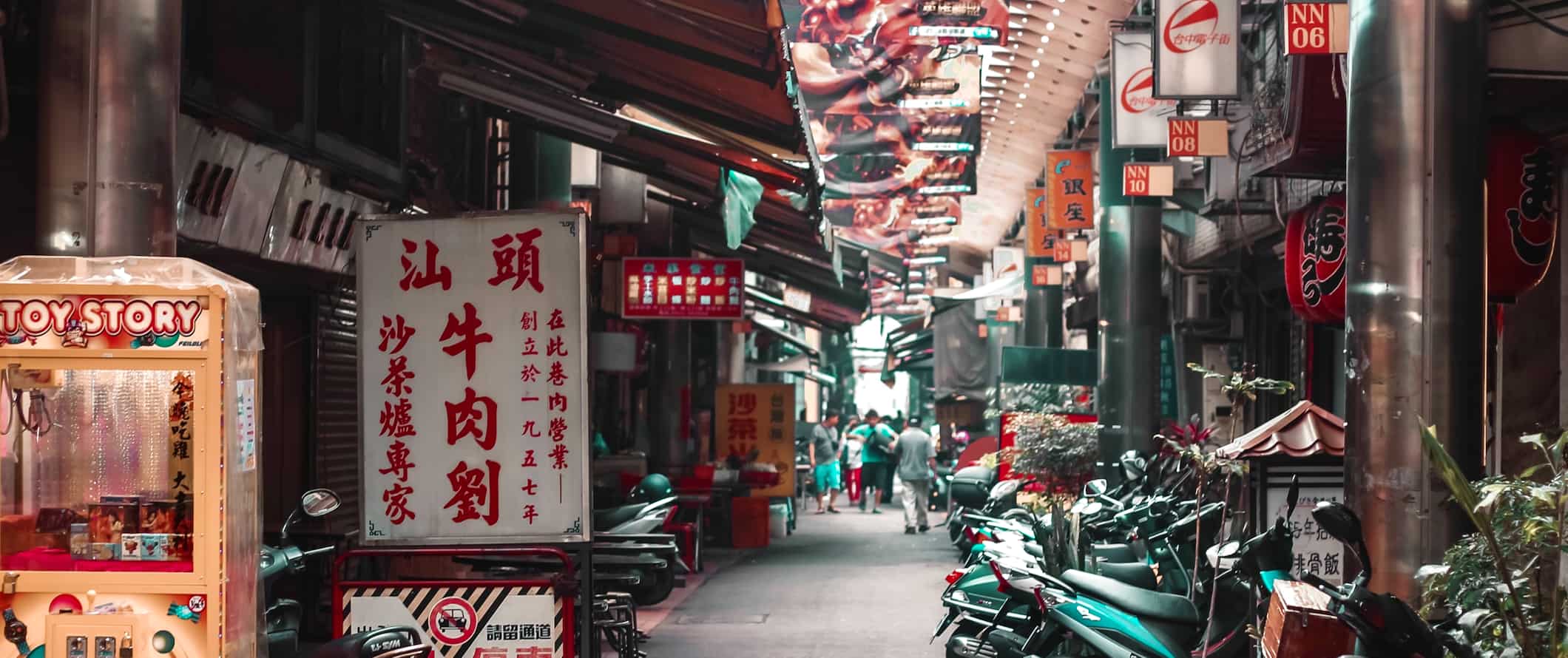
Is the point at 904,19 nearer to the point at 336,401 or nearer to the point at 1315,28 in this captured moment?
the point at 1315,28

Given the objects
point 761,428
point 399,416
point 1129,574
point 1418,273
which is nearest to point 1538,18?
point 1418,273

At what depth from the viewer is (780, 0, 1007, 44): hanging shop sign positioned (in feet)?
51.3

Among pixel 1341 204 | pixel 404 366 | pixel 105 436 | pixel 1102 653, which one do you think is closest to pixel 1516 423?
pixel 1341 204

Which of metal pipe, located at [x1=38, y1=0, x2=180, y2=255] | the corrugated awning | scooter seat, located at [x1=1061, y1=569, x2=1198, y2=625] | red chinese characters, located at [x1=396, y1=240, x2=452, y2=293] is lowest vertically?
scooter seat, located at [x1=1061, y1=569, x2=1198, y2=625]

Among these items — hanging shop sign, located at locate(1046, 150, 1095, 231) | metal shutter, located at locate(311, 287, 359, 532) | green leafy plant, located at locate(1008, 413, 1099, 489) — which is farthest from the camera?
hanging shop sign, located at locate(1046, 150, 1095, 231)

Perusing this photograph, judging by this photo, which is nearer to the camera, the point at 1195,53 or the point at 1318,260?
the point at 1318,260

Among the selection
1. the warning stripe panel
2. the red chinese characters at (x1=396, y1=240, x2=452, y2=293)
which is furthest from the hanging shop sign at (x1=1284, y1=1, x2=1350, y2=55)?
the warning stripe panel

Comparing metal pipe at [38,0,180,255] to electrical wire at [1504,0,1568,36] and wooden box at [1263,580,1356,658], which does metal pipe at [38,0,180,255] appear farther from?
electrical wire at [1504,0,1568,36]

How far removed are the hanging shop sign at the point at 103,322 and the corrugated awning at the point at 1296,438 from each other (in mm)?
5750

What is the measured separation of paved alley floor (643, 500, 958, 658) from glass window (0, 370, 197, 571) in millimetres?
5987

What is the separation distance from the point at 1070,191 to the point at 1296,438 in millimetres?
12278

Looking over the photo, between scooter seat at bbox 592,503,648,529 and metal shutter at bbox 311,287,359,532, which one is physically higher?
metal shutter at bbox 311,287,359,532

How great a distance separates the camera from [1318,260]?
1007 centimetres

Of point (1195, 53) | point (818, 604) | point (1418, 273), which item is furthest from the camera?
point (818, 604)
